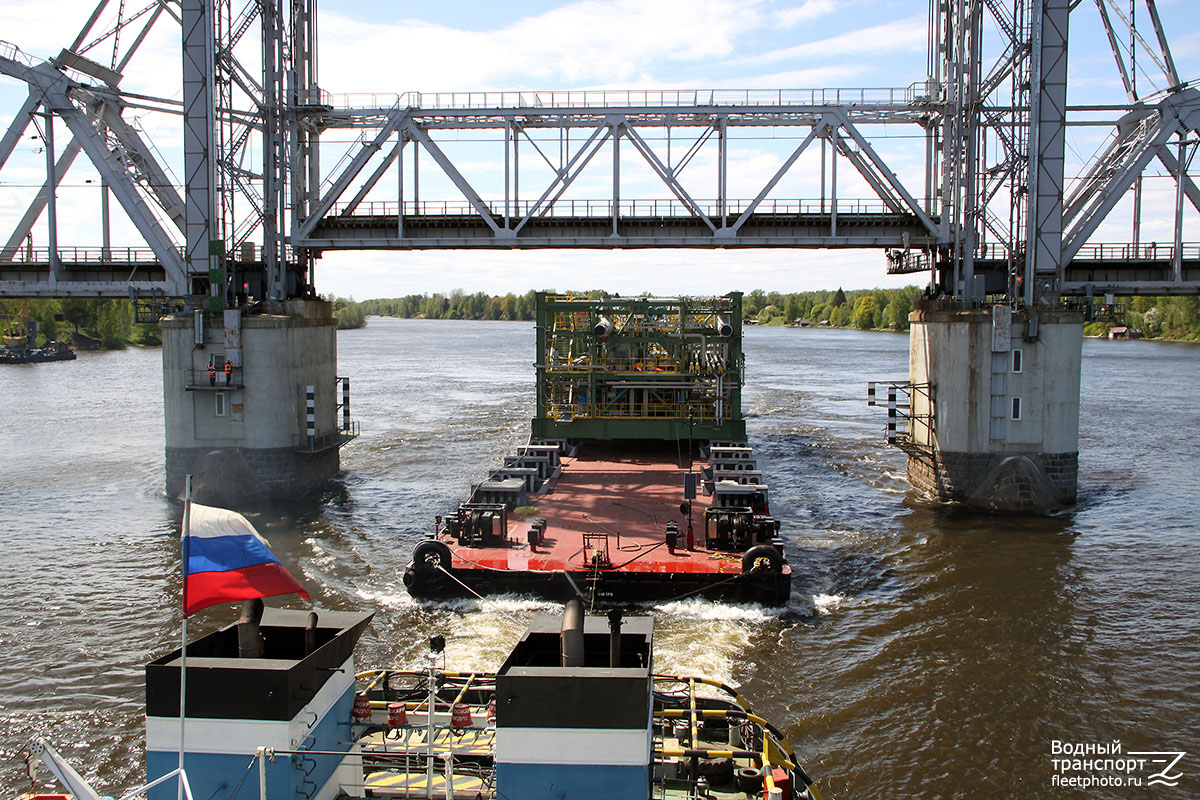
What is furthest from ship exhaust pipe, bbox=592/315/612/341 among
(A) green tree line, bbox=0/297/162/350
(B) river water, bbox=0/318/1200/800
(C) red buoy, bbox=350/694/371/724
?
(A) green tree line, bbox=0/297/162/350

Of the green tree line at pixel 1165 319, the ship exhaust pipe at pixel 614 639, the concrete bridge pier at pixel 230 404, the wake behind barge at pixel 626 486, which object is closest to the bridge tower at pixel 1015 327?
the wake behind barge at pixel 626 486

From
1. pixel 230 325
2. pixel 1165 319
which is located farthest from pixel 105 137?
pixel 1165 319

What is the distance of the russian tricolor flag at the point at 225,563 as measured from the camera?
361 inches

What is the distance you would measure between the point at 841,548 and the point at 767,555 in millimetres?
8480

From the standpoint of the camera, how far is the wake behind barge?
71.4 feet

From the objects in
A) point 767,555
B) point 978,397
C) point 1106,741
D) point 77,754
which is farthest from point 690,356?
point 77,754

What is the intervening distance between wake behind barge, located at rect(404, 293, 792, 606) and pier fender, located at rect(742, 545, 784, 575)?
3 centimetres

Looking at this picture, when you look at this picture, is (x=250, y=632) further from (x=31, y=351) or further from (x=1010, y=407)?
(x=31, y=351)

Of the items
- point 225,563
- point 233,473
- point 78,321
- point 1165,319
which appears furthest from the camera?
point 1165,319

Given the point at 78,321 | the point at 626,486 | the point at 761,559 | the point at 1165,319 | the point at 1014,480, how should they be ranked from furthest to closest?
the point at 1165,319 → the point at 78,321 → the point at 1014,480 → the point at 626,486 → the point at 761,559

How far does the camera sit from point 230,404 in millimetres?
33312

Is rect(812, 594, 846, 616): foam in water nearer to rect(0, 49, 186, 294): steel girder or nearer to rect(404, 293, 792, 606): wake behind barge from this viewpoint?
rect(404, 293, 792, 606): wake behind barge

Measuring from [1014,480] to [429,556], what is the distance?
774 inches

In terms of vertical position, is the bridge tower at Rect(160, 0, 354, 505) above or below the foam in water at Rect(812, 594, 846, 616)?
above
